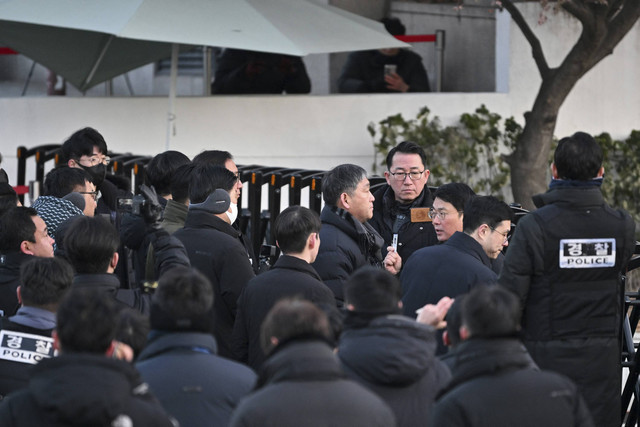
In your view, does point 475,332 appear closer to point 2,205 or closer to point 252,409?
point 252,409

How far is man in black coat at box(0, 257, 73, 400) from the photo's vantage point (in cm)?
422

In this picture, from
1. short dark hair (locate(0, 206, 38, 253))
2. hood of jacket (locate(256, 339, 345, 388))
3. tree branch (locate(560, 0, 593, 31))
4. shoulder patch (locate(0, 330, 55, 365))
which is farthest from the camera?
tree branch (locate(560, 0, 593, 31))

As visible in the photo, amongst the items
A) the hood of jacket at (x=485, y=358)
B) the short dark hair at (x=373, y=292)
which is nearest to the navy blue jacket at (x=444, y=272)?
the short dark hair at (x=373, y=292)

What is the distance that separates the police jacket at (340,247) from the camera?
561cm

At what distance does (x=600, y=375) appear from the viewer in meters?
5.00

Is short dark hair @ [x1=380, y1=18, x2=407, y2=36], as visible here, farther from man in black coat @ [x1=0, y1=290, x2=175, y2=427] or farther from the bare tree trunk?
man in black coat @ [x1=0, y1=290, x2=175, y2=427]

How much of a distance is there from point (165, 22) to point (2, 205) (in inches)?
156

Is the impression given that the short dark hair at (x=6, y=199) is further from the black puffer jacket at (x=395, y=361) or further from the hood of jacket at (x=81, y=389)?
the hood of jacket at (x=81, y=389)

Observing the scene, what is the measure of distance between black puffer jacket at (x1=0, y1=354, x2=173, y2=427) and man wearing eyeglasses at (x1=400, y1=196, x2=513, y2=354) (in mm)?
2204

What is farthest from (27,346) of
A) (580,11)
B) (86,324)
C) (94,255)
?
(580,11)

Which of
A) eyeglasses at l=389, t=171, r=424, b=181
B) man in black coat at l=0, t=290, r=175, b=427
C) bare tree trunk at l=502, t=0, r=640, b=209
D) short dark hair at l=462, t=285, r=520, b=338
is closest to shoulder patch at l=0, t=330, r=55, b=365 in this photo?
man in black coat at l=0, t=290, r=175, b=427

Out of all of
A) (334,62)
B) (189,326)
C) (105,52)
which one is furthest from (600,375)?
(334,62)

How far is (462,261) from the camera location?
5.17 meters

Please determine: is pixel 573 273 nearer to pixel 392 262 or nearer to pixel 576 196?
pixel 576 196
